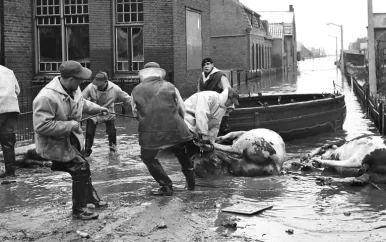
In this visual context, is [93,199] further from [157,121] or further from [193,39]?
[193,39]

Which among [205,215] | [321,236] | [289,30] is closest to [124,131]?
[205,215]

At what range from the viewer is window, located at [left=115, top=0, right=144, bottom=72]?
21484mm

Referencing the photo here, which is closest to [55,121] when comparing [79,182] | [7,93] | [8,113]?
[79,182]

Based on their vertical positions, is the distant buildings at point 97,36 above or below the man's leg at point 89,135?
above

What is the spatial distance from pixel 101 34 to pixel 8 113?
1217 cm

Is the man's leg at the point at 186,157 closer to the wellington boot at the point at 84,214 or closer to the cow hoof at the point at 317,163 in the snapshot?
the wellington boot at the point at 84,214

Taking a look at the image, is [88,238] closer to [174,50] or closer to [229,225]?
[229,225]

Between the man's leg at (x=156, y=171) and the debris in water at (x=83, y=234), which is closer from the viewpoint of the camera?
the debris in water at (x=83, y=234)

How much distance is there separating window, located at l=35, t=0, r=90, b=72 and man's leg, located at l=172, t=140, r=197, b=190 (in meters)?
14.3

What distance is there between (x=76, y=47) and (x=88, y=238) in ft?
54.3

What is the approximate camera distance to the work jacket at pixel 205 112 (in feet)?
30.0

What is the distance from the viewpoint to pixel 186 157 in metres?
8.39

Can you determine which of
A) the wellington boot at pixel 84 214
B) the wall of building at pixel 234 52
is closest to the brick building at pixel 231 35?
the wall of building at pixel 234 52

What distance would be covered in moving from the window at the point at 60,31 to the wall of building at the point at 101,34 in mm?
438
